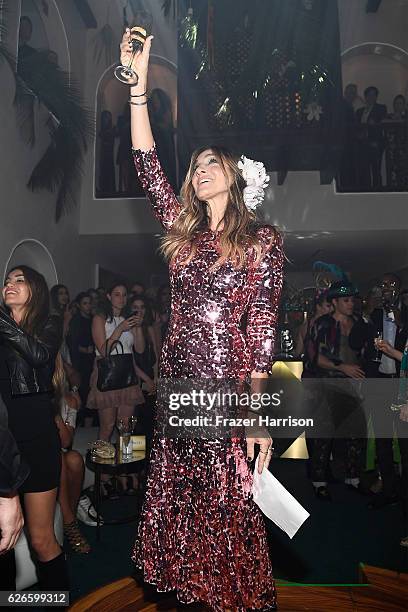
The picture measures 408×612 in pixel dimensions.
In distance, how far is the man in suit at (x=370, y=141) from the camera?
461 cm

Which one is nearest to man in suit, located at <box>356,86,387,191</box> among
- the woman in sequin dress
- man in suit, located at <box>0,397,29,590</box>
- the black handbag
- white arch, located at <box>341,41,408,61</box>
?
white arch, located at <box>341,41,408,61</box>

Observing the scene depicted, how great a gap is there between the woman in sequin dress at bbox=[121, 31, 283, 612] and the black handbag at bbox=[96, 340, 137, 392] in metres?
2.01

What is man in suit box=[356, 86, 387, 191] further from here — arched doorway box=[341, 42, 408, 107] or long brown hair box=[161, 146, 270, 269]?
long brown hair box=[161, 146, 270, 269]

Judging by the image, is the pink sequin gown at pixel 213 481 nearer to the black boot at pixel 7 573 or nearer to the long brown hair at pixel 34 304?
the black boot at pixel 7 573

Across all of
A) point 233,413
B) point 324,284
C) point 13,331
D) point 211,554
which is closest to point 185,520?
point 211,554

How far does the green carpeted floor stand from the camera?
2123 millimetres

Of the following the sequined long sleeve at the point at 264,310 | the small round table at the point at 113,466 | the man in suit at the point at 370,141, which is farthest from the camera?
the man in suit at the point at 370,141

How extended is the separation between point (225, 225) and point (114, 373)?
2164 mm

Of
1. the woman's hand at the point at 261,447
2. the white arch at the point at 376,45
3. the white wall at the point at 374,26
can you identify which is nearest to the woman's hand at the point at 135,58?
the woman's hand at the point at 261,447

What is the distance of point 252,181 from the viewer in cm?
151

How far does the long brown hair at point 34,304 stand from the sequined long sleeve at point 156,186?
2.53 feet

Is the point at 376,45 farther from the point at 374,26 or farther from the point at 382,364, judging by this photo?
the point at 382,364

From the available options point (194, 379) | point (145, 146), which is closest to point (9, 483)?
point (194, 379)

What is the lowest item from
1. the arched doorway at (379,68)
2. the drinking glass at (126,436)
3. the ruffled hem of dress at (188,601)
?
the ruffled hem of dress at (188,601)
